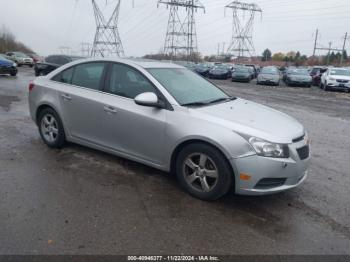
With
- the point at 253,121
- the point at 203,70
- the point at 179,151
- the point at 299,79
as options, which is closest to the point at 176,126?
the point at 179,151

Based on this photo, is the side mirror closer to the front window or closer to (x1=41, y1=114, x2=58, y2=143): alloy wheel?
(x1=41, y1=114, x2=58, y2=143): alloy wheel

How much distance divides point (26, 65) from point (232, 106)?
3919 cm

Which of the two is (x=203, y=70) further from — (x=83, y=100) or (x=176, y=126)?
(x=176, y=126)

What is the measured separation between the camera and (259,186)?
373 centimetres

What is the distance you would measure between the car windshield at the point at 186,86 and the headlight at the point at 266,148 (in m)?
1.07

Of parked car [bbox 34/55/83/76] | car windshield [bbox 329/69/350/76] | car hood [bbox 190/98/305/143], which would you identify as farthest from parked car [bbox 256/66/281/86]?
car hood [bbox 190/98/305/143]

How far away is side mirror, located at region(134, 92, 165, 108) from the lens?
4164mm

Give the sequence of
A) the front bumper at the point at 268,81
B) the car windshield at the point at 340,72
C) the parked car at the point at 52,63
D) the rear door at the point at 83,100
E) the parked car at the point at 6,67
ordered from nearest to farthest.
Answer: the rear door at the point at 83,100 < the parked car at the point at 52,63 < the parked car at the point at 6,67 < the car windshield at the point at 340,72 < the front bumper at the point at 268,81

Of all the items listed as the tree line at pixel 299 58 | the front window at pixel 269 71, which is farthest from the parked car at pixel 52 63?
the tree line at pixel 299 58

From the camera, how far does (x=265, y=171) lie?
364cm

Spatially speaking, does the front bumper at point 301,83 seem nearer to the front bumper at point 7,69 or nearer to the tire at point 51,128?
the front bumper at point 7,69

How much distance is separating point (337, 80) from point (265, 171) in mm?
21645

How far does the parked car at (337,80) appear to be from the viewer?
73.2 feet

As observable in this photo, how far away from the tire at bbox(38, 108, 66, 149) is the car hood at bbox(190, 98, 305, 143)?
250 centimetres
